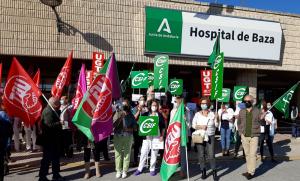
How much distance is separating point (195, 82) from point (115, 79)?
15446 millimetres

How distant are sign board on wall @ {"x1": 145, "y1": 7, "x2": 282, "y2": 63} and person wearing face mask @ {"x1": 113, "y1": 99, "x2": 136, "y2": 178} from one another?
304 inches

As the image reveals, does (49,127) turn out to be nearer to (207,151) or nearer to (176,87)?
(207,151)

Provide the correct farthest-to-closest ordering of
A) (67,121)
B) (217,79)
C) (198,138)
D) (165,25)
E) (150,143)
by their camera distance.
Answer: (165,25) → (217,79) → (67,121) → (150,143) → (198,138)

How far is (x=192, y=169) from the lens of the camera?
10625 mm

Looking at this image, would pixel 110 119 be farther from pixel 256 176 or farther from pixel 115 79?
pixel 256 176

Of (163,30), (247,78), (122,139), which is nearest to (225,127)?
(122,139)

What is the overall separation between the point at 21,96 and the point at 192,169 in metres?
4.61

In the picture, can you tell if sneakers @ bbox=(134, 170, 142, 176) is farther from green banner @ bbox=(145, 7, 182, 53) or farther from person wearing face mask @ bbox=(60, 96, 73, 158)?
green banner @ bbox=(145, 7, 182, 53)

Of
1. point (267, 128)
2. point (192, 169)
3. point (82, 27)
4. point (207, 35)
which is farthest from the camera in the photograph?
point (207, 35)

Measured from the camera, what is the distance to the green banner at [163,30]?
17047 millimetres

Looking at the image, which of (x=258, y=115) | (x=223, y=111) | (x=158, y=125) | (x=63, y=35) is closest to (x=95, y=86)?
(x=158, y=125)

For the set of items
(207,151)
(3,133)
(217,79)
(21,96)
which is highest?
(217,79)

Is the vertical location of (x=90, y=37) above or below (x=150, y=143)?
above

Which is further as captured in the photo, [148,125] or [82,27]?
[82,27]
